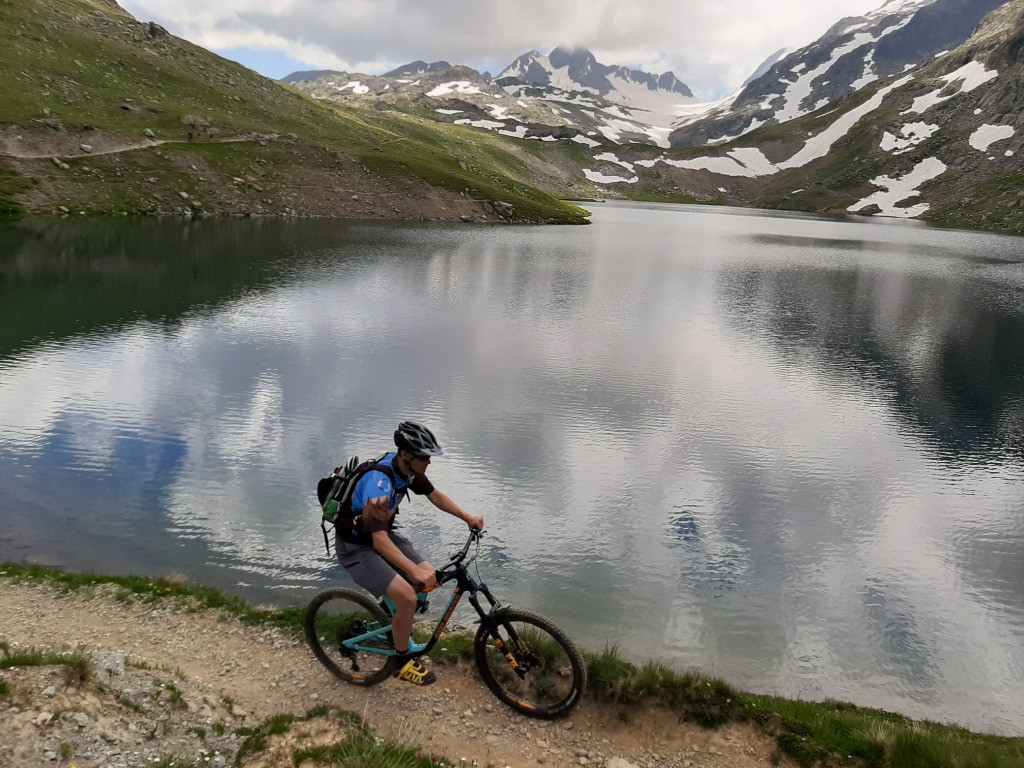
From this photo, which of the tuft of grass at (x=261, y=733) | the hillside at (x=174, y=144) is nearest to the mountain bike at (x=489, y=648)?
the tuft of grass at (x=261, y=733)

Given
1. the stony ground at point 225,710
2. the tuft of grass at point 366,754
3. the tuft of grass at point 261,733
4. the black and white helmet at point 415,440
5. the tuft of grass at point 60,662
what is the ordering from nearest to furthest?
the stony ground at point 225,710
the tuft of grass at point 366,754
the tuft of grass at point 261,733
the tuft of grass at point 60,662
the black and white helmet at point 415,440

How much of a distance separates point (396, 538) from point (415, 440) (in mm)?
2096

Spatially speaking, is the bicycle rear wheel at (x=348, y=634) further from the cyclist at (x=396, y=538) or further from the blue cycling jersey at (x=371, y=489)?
the blue cycling jersey at (x=371, y=489)

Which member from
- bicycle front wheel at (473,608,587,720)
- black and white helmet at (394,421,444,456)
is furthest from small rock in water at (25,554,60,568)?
black and white helmet at (394,421,444,456)

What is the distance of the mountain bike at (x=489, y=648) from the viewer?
31.3 feet

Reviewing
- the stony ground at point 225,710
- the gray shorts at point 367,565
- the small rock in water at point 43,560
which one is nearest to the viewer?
the stony ground at point 225,710

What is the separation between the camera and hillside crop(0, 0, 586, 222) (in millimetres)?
85000

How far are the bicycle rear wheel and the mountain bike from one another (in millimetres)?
A: 16

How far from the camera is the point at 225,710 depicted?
361 inches

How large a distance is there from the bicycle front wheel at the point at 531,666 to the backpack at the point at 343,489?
2.90 meters

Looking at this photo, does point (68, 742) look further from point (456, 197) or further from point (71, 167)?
point (456, 197)

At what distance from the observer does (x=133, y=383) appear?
2612 cm

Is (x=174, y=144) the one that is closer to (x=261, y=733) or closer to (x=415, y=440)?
(x=415, y=440)

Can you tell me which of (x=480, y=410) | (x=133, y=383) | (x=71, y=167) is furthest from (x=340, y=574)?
(x=71, y=167)
